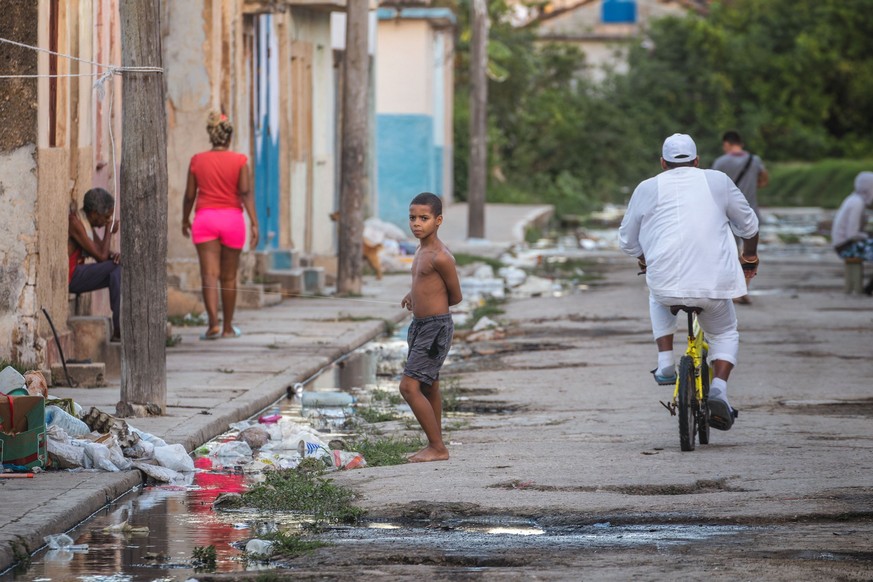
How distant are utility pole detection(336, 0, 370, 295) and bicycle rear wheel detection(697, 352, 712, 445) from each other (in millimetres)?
10808

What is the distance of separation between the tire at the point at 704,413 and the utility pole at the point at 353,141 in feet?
35.5

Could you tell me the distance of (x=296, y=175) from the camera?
22609 mm

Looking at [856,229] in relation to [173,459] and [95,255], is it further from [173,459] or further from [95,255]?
[173,459]

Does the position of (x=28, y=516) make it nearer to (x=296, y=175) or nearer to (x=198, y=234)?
(x=198, y=234)

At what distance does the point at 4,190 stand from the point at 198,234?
387cm

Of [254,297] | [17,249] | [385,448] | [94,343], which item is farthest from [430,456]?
[254,297]

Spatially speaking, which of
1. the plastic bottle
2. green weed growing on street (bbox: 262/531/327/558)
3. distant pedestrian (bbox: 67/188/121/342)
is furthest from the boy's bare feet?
distant pedestrian (bbox: 67/188/121/342)

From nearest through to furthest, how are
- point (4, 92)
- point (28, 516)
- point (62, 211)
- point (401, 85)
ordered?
point (28, 516), point (4, 92), point (62, 211), point (401, 85)

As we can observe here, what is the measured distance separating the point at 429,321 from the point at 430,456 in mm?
723

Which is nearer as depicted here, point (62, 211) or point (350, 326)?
point (62, 211)

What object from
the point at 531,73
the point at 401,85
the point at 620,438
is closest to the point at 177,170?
the point at 620,438

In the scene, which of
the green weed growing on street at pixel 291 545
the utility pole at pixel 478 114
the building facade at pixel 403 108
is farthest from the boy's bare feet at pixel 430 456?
the building facade at pixel 403 108

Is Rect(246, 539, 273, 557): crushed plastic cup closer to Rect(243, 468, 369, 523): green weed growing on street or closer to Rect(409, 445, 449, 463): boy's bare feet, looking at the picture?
Rect(243, 468, 369, 523): green weed growing on street

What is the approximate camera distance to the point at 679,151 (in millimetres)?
9164
